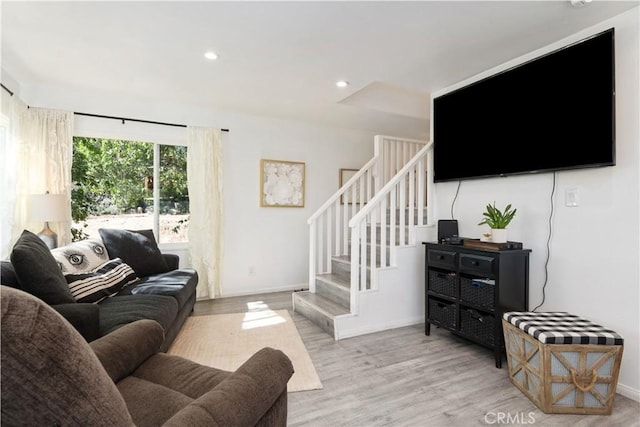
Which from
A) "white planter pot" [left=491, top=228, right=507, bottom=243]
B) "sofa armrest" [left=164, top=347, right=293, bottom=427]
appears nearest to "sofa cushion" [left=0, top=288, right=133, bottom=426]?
"sofa armrest" [left=164, top=347, right=293, bottom=427]

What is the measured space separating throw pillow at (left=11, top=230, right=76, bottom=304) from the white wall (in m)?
3.26

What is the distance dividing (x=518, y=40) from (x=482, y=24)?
0.42 m

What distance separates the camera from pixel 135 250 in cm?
315

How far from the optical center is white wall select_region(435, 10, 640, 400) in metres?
2.04

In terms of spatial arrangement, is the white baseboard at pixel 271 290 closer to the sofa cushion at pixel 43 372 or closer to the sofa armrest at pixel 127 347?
the sofa armrest at pixel 127 347

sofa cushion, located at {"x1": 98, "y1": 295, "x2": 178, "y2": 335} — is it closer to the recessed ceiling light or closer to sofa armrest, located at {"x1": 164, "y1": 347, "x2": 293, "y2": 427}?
sofa armrest, located at {"x1": 164, "y1": 347, "x2": 293, "y2": 427}

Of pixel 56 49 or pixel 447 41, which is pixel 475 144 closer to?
pixel 447 41

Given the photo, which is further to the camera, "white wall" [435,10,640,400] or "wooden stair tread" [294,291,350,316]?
"wooden stair tread" [294,291,350,316]

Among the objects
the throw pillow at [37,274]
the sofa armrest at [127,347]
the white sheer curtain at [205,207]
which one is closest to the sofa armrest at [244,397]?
the sofa armrest at [127,347]

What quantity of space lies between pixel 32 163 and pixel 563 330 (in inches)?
182

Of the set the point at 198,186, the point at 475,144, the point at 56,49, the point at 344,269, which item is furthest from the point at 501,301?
the point at 56,49

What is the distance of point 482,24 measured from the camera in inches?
87.4

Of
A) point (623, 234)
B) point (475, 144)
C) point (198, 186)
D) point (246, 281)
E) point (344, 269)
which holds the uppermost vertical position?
point (475, 144)

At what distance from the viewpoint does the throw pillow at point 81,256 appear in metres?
2.44
